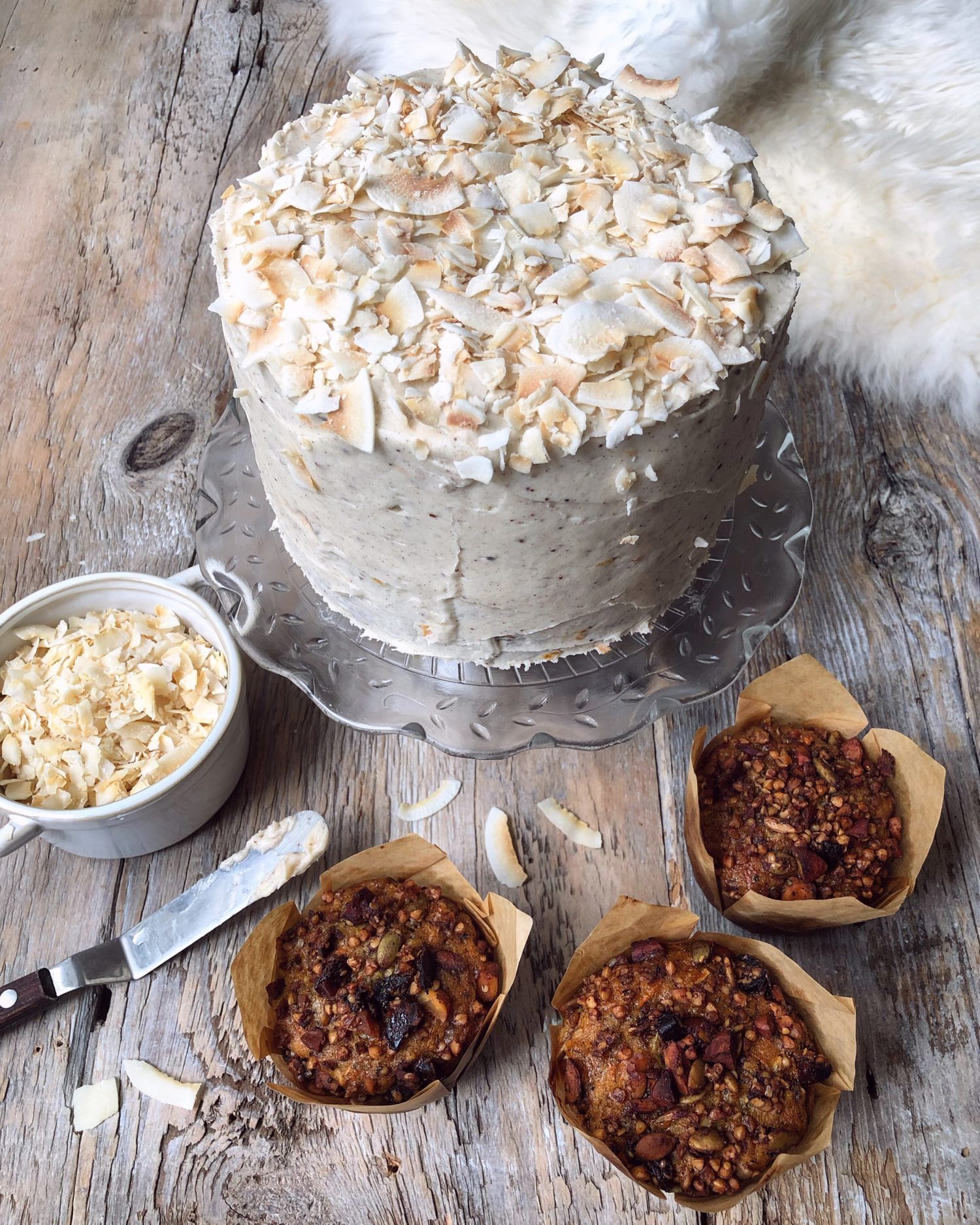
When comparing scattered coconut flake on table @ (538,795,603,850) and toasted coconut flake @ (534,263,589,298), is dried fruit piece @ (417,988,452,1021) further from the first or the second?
toasted coconut flake @ (534,263,589,298)

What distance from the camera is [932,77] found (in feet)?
6.92

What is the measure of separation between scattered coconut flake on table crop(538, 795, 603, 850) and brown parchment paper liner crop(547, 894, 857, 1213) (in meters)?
A: 0.23

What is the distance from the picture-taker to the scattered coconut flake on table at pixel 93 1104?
1362mm

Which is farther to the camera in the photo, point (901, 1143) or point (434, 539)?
point (901, 1143)

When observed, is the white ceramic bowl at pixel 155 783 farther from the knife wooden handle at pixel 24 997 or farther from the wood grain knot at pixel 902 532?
the wood grain knot at pixel 902 532

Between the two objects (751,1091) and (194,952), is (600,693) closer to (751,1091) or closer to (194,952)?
(751,1091)

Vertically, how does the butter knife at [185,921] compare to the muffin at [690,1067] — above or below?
above

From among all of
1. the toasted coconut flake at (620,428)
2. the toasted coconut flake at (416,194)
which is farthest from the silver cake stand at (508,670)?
the toasted coconut flake at (416,194)

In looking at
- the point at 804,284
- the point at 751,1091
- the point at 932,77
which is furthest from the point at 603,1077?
the point at 932,77

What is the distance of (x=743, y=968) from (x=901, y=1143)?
1.02ft

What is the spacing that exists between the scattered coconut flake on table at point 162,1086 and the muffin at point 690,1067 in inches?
17.7

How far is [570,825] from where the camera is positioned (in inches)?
61.4

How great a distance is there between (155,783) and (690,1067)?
0.70 m

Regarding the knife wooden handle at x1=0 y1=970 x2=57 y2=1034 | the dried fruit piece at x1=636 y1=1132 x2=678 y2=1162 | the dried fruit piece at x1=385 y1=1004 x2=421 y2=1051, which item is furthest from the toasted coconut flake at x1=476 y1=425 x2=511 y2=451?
the knife wooden handle at x1=0 y1=970 x2=57 y2=1034
